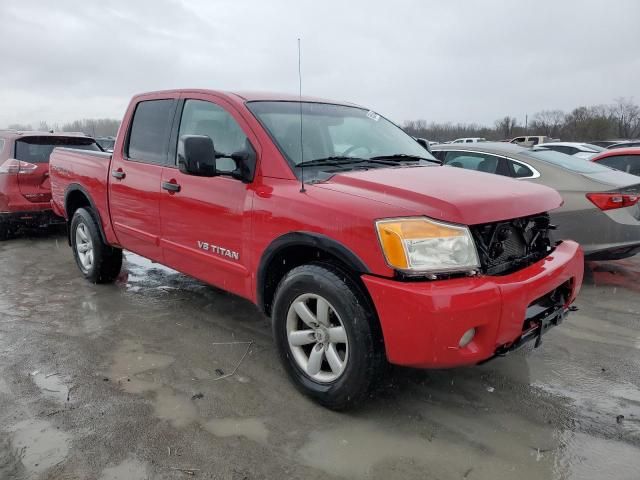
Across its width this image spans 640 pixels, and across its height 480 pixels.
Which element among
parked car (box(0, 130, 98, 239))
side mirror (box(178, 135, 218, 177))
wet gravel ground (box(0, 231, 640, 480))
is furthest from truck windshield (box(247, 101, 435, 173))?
parked car (box(0, 130, 98, 239))

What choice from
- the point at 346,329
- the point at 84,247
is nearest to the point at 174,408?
the point at 346,329

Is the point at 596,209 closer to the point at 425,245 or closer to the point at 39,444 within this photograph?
the point at 425,245

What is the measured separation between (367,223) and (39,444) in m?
2.01

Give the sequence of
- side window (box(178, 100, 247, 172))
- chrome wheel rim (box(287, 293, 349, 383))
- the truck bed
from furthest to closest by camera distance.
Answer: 1. the truck bed
2. side window (box(178, 100, 247, 172))
3. chrome wheel rim (box(287, 293, 349, 383))

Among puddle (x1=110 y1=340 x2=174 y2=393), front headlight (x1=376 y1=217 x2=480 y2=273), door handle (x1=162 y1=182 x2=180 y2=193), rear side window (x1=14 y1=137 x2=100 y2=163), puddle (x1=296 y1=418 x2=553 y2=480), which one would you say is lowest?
puddle (x1=296 y1=418 x2=553 y2=480)

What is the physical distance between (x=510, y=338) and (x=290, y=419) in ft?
4.15

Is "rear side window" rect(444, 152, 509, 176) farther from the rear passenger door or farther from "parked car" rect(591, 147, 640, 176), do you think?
the rear passenger door

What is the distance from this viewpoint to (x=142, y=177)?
409 cm

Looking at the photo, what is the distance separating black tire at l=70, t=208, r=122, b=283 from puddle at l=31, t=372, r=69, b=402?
1.93 meters

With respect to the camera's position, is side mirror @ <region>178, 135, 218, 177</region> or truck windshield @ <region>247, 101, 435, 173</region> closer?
side mirror @ <region>178, 135, 218, 177</region>

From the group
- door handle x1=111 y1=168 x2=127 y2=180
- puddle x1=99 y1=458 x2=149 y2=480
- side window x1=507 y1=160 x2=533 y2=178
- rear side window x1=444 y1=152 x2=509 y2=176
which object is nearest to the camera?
puddle x1=99 y1=458 x2=149 y2=480

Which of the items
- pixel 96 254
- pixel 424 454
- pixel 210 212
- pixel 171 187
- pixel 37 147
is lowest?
pixel 424 454

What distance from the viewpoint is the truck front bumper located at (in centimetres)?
228

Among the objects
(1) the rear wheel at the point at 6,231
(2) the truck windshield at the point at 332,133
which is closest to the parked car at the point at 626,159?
(2) the truck windshield at the point at 332,133
